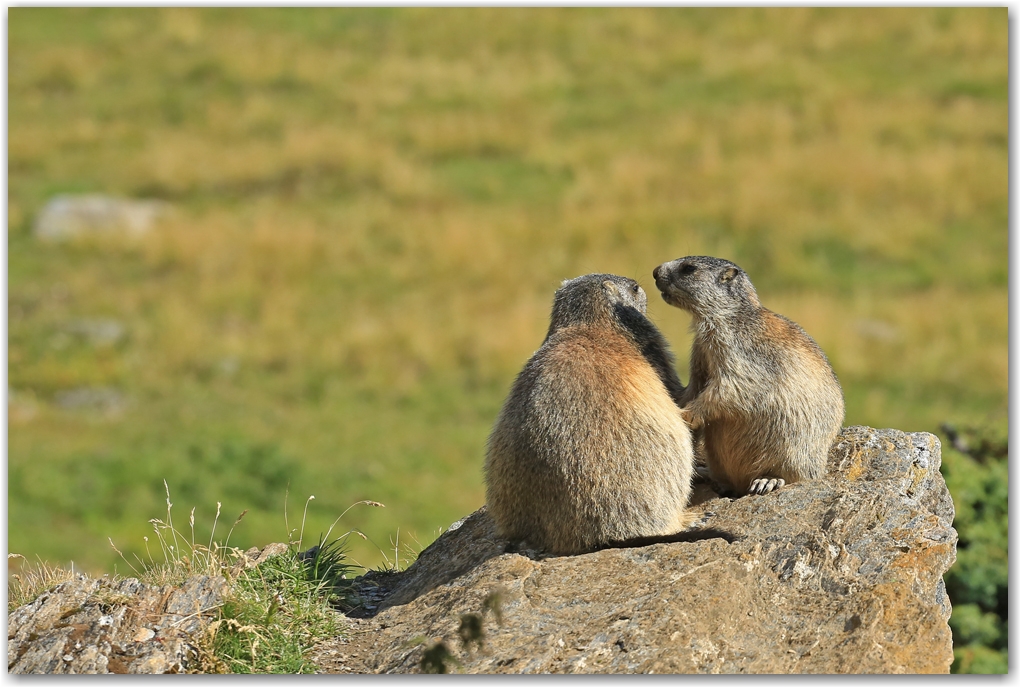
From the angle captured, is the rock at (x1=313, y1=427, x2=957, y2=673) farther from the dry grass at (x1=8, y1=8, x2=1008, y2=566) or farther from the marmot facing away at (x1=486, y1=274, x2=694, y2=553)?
the dry grass at (x1=8, y1=8, x2=1008, y2=566)

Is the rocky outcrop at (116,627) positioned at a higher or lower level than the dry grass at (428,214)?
lower

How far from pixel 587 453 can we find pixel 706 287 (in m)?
1.77

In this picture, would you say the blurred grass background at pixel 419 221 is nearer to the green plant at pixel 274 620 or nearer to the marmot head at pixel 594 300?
the green plant at pixel 274 620

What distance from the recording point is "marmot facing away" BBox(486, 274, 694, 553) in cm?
742

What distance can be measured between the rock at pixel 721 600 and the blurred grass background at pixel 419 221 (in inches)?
103

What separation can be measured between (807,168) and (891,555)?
94.5ft

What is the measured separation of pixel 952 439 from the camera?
541 inches

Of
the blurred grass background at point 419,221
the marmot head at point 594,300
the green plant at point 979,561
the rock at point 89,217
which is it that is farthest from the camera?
the rock at point 89,217

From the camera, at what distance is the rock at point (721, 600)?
670 centimetres

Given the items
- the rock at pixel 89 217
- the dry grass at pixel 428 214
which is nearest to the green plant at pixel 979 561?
the dry grass at pixel 428 214

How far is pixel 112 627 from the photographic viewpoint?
23.5ft

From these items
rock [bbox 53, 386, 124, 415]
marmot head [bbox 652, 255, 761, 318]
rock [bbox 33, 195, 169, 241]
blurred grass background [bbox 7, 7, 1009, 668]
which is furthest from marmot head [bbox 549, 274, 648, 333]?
rock [bbox 33, 195, 169, 241]

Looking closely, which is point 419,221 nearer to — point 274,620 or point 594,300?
point 594,300

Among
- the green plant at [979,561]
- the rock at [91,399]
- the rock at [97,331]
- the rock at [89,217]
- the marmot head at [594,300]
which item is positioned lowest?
the green plant at [979,561]
